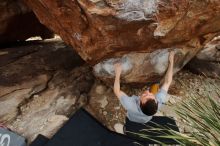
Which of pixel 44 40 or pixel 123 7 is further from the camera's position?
pixel 44 40

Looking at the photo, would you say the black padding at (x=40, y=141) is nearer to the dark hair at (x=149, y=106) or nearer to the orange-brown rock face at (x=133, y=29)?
the orange-brown rock face at (x=133, y=29)

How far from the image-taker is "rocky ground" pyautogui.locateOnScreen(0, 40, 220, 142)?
479 cm

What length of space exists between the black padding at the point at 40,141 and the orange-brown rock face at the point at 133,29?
0.94 meters

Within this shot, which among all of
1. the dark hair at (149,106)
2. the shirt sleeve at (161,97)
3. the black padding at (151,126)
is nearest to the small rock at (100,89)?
the black padding at (151,126)

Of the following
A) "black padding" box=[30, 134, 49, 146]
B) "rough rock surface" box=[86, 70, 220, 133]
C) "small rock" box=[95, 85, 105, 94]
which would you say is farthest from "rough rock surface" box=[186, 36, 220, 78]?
"black padding" box=[30, 134, 49, 146]

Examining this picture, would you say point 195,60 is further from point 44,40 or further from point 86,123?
point 44,40

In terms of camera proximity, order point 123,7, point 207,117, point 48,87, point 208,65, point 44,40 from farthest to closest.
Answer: point 44,40
point 208,65
point 48,87
point 123,7
point 207,117

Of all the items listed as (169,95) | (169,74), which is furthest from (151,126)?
(169,95)

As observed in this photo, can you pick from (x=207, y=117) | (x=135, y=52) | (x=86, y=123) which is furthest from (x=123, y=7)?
(x=207, y=117)

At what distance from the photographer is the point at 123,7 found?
4027mm

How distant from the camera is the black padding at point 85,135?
4496 mm

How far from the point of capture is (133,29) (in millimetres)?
4266

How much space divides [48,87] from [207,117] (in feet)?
9.47

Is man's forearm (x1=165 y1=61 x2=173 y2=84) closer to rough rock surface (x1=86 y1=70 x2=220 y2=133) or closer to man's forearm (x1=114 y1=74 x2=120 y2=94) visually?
rough rock surface (x1=86 y1=70 x2=220 y2=133)
